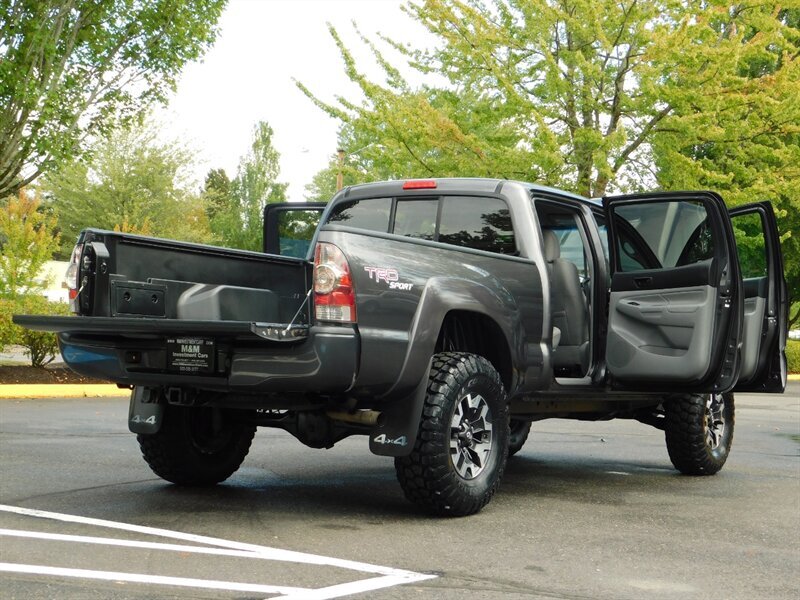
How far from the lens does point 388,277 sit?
601 cm

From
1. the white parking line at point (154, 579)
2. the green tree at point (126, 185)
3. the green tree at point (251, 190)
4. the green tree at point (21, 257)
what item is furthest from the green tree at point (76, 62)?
the green tree at point (251, 190)

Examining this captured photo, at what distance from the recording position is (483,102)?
68.2ft

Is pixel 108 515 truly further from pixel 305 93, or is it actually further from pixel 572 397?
pixel 305 93

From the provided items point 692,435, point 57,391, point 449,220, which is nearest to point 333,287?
point 449,220

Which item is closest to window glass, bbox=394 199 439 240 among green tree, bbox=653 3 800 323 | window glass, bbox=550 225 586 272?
window glass, bbox=550 225 586 272

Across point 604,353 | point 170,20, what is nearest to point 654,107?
point 170,20

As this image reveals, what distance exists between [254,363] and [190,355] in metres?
0.39

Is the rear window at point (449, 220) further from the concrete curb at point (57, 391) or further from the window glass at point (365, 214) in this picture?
the concrete curb at point (57, 391)

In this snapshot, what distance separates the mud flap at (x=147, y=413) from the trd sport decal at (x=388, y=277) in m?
1.59

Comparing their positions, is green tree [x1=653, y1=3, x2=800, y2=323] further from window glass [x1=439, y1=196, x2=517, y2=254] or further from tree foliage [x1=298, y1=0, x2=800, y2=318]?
window glass [x1=439, y1=196, x2=517, y2=254]

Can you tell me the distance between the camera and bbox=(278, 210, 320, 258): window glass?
9031mm

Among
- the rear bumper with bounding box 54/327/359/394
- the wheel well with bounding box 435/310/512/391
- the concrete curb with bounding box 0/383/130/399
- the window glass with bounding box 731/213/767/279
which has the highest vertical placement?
the window glass with bounding box 731/213/767/279

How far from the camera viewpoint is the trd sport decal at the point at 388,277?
592 centimetres

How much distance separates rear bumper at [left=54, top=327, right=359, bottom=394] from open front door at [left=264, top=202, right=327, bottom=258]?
2879 mm
